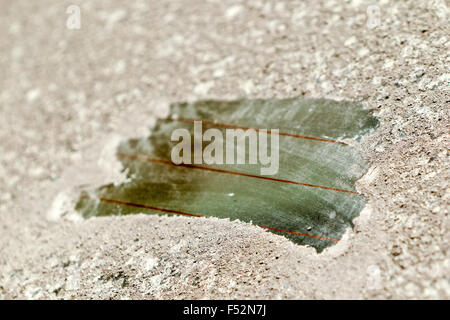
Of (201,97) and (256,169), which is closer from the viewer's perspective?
Result: (256,169)

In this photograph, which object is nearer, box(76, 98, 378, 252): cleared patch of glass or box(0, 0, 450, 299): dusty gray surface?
box(0, 0, 450, 299): dusty gray surface

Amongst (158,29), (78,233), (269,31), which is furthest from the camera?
(158,29)

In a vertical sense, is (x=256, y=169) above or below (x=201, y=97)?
below

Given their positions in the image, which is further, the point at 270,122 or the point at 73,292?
the point at 270,122

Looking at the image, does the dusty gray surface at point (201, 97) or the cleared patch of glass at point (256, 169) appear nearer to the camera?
the dusty gray surface at point (201, 97)

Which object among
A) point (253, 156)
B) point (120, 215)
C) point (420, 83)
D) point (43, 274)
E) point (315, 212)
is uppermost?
point (420, 83)

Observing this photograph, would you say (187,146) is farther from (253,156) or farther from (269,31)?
(269,31)

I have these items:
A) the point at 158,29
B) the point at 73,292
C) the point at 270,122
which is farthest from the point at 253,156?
the point at 158,29

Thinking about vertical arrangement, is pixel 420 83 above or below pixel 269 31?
below
